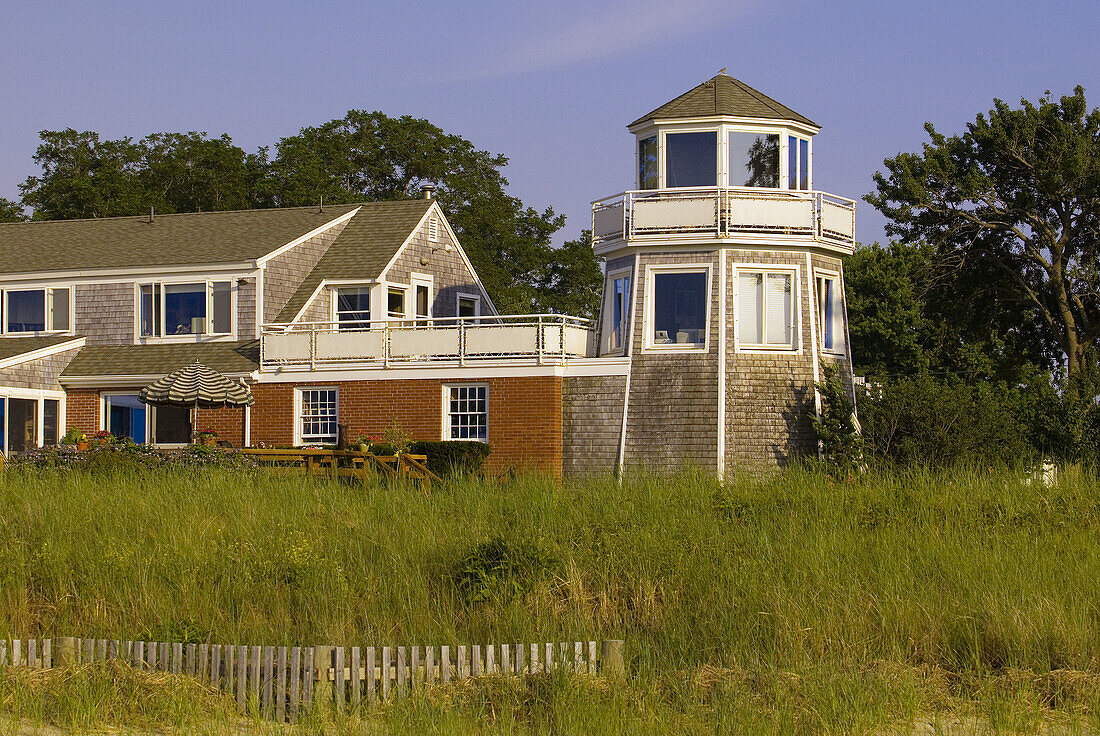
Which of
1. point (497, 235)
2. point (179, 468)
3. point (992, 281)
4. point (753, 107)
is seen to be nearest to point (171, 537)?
point (179, 468)

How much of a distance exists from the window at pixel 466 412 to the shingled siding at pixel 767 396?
5.89m

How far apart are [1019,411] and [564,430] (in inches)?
436

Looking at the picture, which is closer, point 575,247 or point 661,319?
point 661,319

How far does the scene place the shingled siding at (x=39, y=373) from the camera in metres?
34.5

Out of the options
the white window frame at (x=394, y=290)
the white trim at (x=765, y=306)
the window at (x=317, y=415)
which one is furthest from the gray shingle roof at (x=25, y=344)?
the white trim at (x=765, y=306)

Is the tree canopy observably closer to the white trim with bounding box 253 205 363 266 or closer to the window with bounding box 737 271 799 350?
the white trim with bounding box 253 205 363 266

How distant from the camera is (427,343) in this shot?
3222 centimetres

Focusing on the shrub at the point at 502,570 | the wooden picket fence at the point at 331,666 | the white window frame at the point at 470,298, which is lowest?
the wooden picket fence at the point at 331,666

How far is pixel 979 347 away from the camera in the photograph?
4991cm

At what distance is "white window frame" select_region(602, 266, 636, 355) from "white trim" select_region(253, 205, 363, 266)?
9594 millimetres

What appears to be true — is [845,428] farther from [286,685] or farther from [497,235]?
[497,235]

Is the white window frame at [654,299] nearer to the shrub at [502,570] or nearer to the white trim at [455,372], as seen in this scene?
the white trim at [455,372]

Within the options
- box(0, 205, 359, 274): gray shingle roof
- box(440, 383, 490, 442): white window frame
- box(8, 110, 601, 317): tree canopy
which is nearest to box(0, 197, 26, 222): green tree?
box(8, 110, 601, 317): tree canopy

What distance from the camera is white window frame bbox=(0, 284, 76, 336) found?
37.2m
